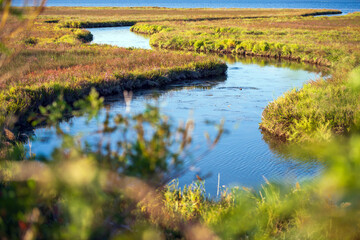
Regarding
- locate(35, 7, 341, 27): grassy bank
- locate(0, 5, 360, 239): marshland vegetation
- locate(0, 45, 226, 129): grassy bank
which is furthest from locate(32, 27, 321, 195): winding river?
locate(35, 7, 341, 27): grassy bank

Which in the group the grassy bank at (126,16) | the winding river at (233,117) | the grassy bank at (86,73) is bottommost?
the winding river at (233,117)

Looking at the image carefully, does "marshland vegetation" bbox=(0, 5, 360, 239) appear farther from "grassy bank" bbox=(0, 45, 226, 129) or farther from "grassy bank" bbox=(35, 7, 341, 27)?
"grassy bank" bbox=(35, 7, 341, 27)

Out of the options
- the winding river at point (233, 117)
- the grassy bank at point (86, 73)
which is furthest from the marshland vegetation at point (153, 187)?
the winding river at point (233, 117)

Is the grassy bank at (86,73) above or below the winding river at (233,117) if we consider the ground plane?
above

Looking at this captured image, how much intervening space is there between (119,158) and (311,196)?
12.4 feet

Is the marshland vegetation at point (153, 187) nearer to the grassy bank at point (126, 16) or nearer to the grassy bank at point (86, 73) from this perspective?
the grassy bank at point (86, 73)

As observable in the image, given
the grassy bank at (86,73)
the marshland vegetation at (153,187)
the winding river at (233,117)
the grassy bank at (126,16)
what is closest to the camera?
the marshland vegetation at (153,187)

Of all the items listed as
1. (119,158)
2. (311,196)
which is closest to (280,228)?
(311,196)

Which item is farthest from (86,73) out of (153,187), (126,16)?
(126,16)

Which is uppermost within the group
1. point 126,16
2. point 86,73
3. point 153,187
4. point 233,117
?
point 126,16

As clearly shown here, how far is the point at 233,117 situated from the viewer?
13.1 m

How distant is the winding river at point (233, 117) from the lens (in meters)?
8.51

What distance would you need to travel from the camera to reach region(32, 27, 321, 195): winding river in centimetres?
851

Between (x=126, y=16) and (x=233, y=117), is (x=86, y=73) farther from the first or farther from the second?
(x=126, y=16)
